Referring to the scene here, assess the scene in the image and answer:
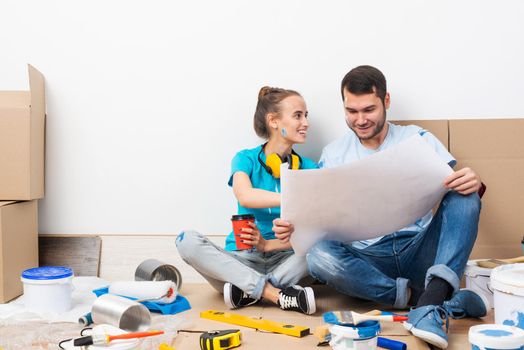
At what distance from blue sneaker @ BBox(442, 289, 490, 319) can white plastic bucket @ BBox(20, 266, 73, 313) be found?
1131mm

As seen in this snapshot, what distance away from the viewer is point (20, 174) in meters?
2.29

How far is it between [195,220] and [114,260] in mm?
348

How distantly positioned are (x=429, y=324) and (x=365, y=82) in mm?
828

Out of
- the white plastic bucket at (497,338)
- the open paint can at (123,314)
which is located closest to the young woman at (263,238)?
the open paint can at (123,314)

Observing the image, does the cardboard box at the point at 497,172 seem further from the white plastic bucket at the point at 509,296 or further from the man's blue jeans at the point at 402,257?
the white plastic bucket at the point at 509,296

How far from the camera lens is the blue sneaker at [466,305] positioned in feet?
5.86

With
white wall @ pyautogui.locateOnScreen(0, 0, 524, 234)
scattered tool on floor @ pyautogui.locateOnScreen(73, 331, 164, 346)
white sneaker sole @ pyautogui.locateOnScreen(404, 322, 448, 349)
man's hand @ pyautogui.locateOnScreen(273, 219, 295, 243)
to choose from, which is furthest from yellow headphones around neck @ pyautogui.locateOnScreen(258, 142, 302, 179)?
scattered tool on floor @ pyautogui.locateOnScreen(73, 331, 164, 346)

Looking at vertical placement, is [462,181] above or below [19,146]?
below

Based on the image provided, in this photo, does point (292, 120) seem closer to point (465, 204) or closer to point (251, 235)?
point (251, 235)

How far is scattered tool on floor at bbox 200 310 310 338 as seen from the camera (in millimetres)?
1682

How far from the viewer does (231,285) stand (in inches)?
79.4

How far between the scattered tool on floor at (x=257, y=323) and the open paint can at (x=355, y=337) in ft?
0.84

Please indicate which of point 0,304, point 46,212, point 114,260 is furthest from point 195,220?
point 0,304

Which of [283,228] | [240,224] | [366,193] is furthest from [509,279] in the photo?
[240,224]
